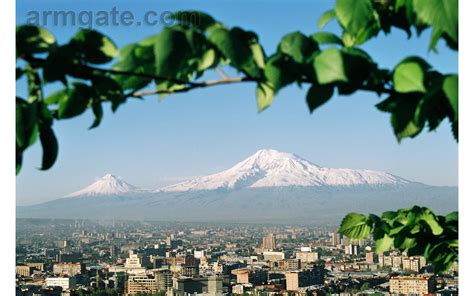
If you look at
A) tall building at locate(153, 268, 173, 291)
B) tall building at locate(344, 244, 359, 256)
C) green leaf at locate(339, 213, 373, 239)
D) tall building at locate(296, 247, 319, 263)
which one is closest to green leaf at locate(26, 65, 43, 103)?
green leaf at locate(339, 213, 373, 239)

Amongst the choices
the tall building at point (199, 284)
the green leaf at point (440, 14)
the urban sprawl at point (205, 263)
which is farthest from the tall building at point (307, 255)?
the green leaf at point (440, 14)

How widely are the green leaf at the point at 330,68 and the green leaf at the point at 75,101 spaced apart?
0.15 m

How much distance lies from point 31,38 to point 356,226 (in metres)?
0.46

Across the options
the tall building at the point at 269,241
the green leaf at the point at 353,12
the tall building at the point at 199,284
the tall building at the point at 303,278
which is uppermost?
the green leaf at the point at 353,12

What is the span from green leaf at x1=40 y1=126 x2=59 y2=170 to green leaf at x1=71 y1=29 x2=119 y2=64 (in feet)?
0.20

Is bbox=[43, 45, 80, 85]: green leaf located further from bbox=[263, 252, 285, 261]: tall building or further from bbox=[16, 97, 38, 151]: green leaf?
bbox=[263, 252, 285, 261]: tall building

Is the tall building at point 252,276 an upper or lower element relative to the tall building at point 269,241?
lower

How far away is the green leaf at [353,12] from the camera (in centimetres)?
40

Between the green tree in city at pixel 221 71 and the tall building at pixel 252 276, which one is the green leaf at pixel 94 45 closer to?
the green tree in city at pixel 221 71

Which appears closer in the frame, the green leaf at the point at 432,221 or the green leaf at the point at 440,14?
the green leaf at the point at 440,14

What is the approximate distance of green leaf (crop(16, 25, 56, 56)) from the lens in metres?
0.36

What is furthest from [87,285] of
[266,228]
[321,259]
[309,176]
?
[309,176]
